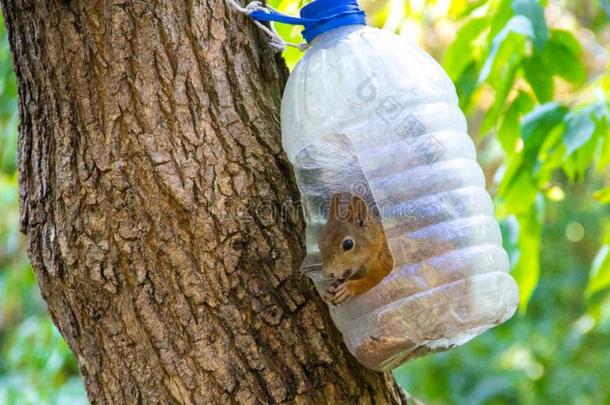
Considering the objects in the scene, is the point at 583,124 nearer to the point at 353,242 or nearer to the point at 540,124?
the point at 540,124

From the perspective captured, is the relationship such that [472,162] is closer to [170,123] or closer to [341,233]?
[341,233]

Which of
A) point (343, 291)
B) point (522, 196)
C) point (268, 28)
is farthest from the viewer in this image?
point (522, 196)

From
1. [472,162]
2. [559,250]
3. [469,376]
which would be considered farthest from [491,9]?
[559,250]

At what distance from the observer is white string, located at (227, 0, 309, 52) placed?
4.96 ft

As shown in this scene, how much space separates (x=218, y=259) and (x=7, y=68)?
143 centimetres

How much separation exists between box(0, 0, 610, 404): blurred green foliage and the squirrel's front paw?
58 centimetres

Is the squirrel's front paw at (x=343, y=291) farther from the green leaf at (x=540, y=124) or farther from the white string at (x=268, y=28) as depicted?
the green leaf at (x=540, y=124)

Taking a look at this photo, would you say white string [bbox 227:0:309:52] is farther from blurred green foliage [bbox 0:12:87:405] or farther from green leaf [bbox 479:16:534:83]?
blurred green foliage [bbox 0:12:87:405]

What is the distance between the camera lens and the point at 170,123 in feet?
4.73

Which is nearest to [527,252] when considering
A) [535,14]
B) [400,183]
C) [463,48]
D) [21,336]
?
[463,48]

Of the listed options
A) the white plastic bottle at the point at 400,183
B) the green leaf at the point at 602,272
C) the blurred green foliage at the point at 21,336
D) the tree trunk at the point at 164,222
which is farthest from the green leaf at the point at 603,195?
the blurred green foliage at the point at 21,336

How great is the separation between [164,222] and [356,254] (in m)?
0.31

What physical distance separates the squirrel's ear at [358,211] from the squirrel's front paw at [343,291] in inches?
3.6

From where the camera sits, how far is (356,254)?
1.35 m
